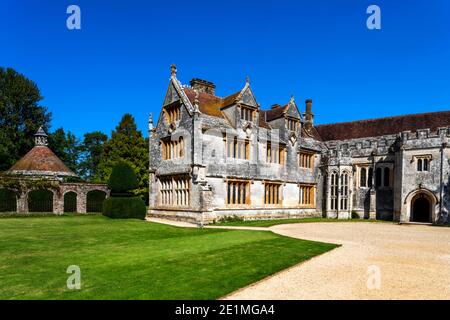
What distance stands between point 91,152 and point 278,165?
162 feet

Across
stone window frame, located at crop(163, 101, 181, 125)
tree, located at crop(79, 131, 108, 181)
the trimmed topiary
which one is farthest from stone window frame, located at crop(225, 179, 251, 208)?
tree, located at crop(79, 131, 108, 181)

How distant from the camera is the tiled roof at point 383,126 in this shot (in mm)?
27516

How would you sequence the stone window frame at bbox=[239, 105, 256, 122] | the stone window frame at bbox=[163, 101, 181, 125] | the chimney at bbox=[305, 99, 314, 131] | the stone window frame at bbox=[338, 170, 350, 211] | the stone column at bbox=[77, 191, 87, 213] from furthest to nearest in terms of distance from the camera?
the chimney at bbox=[305, 99, 314, 131] < the stone window frame at bbox=[338, 170, 350, 211] < the stone column at bbox=[77, 191, 87, 213] < the stone window frame at bbox=[239, 105, 256, 122] < the stone window frame at bbox=[163, 101, 181, 125]

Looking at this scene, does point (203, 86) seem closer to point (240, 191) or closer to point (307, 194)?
point (240, 191)

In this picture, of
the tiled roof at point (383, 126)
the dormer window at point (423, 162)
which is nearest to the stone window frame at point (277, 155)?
the tiled roof at point (383, 126)

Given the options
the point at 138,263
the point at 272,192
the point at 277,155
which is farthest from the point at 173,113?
the point at 138,263

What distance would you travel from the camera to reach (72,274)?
22.9ft

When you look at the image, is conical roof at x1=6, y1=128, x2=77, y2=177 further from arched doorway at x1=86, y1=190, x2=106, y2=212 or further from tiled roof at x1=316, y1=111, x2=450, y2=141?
tiled roof at x1=316, y1=111, x2=450, y2=141

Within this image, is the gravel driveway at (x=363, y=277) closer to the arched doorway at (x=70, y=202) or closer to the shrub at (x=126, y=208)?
the shrub at (x=126, y=208)

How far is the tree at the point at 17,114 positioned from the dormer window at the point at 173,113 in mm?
28311

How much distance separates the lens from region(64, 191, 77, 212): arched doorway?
85.3 feet

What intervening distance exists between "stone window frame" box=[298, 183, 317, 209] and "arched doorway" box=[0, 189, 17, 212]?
2323cm
